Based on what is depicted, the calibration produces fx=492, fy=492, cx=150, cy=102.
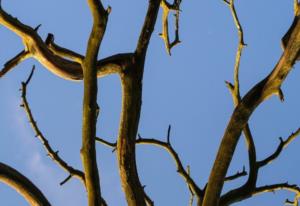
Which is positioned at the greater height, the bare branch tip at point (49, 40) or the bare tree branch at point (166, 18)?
the bare tree branch at point (166, 18)

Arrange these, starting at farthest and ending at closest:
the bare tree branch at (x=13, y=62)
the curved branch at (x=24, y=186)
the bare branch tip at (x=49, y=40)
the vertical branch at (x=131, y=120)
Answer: the bare branch tip at (x=49, y=40)
the bare tree branch at (x=13, y=62)
the vertical branch at (x=131, y=120)
the curved branch at (x=24, y=186)

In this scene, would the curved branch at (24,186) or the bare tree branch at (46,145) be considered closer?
the curved branch at (24,186)

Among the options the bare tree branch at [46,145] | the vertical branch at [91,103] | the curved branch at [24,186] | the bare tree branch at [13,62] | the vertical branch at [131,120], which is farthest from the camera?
the bare tree branch at [46,145]

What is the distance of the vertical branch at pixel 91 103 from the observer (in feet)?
9.95

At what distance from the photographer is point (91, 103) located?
3057 millimetres

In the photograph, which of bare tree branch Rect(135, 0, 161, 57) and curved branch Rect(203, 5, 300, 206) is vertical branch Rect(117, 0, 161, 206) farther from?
curved branch Rect(203, 5, 300, 206)

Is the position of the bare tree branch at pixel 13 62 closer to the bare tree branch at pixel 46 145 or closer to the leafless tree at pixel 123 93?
the leafless tree at pixel 123 93

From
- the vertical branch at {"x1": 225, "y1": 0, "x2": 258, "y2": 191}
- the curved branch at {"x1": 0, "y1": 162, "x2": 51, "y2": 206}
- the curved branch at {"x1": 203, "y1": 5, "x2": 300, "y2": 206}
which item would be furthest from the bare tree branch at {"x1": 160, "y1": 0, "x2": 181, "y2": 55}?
the curved branch at {"x1": 0, "y1": 162, "x2": 51, "y2": 206}

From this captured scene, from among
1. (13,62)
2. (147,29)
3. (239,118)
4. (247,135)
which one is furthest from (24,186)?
(247,135)

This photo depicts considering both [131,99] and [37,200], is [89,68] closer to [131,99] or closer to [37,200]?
[131,99]

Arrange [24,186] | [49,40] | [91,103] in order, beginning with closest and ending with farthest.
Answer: [91,103] < [24,186] < [49,40]

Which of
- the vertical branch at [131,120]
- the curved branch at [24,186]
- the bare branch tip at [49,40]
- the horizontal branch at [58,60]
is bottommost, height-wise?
the curved branch at [24,186]

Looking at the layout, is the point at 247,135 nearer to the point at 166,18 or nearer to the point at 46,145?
the point at 166,18

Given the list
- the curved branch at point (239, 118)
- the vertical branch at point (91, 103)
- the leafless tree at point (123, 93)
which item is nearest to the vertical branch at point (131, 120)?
the leafless tree at point (123, 93)
